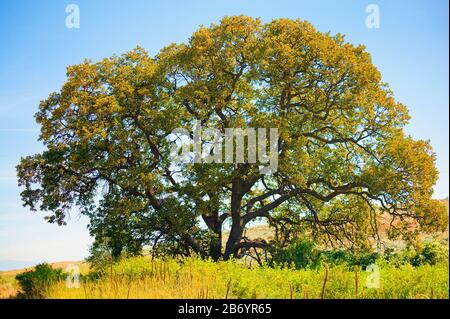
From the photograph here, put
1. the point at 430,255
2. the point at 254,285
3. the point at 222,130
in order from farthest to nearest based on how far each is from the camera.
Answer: the point at 222,130
the point at 430,255
the point at 254,285

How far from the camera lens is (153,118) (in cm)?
2248

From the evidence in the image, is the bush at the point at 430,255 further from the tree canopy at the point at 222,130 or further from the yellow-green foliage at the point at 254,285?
the yellow-green foliage at the point at 254,285

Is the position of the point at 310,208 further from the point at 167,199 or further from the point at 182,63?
the point at 182,63

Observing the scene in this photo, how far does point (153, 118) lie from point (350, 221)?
10843 mm

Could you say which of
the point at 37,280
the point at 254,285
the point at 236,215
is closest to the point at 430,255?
the point at 236,215

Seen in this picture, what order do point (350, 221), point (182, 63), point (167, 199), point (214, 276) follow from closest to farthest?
1. point (214, 276)
2. point (167, 199)
3. point (182, 63)
4. point (350, 221)

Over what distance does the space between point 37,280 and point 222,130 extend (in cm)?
1059

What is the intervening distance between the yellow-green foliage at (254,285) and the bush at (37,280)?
673 millimetres

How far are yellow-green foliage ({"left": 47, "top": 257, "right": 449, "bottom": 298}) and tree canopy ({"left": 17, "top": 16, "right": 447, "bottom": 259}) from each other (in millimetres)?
6350

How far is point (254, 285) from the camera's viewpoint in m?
13.0

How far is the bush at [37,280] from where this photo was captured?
14449 millimetres

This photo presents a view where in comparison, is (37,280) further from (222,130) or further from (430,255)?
(430,255)

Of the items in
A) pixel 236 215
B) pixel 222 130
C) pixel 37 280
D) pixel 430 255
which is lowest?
pixel 37 280
